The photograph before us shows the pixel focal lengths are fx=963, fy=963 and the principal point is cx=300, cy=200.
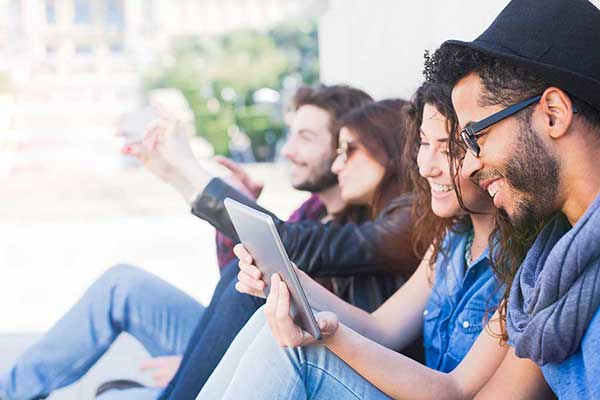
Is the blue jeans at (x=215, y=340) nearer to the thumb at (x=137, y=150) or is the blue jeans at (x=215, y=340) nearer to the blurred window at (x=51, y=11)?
the thumb at (x=137, y=150)

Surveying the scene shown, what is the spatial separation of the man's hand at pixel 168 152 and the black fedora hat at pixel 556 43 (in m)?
1.55

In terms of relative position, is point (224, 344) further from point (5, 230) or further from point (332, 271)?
point (5, 230)

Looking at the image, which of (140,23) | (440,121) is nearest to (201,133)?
(440,121)

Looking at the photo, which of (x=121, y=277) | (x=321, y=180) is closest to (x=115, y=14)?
(x=321, y=180)

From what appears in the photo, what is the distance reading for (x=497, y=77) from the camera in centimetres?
162

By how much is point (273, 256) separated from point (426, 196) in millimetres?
762

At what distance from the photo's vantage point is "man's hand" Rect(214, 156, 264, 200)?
3.44 metres

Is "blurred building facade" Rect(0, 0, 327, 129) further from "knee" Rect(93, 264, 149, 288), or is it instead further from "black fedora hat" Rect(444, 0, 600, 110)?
"black fedora hat" Rect(444, 0, 600, 110)

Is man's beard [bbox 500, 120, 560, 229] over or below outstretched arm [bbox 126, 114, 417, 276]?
over

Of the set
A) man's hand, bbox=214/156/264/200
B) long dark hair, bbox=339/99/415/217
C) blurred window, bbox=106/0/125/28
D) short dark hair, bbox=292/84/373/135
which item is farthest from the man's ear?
blurred window, bbox=106/0/125/28

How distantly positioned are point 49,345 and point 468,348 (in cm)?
147

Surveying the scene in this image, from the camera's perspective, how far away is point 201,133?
2197 centimetres

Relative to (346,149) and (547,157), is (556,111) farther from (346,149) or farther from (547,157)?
(346,149)

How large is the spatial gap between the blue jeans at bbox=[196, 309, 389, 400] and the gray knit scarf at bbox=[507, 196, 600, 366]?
397mm
